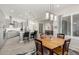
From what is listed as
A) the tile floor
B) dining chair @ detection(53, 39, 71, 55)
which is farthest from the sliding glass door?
the tile floor

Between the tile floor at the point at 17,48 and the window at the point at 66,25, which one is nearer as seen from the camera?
the tile floor at the point at 17,48

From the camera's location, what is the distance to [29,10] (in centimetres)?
219

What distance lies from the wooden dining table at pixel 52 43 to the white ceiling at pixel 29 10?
0.50m

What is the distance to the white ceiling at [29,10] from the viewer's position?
214 centimetres

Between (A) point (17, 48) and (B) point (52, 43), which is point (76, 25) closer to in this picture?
(B) point (52, 43)

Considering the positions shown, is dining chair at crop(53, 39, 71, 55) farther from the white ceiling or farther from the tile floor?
the white ceiling

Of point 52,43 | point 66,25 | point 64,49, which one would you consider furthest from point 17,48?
point 66,25

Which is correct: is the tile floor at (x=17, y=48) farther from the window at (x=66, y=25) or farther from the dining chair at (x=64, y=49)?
the window at (x=66, y=25)

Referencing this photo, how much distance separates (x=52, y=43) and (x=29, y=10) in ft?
2.83

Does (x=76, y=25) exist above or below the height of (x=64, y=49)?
above

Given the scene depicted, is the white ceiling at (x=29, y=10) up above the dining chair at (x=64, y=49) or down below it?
above

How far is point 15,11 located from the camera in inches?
84.5

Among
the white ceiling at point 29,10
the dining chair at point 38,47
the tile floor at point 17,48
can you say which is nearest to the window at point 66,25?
the white ceiling at point 29,10

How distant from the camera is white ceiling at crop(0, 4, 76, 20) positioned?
2.14 metres
